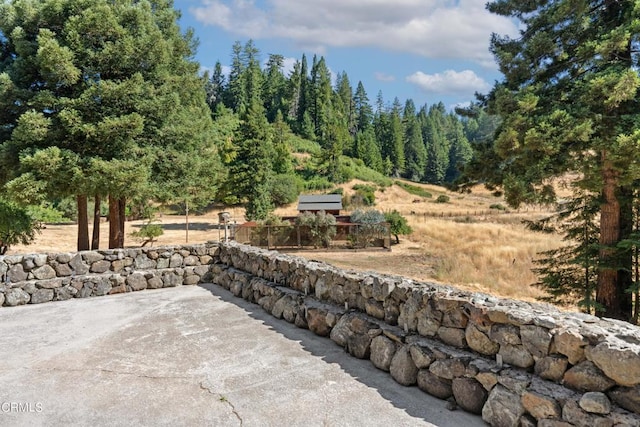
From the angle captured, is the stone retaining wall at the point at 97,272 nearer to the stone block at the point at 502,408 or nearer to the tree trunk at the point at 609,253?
the stone block at the point at 502,408

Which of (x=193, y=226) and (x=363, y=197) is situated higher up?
(x=363, y=197)

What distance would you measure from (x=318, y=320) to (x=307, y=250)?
18703mm

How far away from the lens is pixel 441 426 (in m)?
3.78

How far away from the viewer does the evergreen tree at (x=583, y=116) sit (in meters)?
8.08

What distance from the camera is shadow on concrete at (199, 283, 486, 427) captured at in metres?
3.95

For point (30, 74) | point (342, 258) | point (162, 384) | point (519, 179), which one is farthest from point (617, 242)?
point (30, 74)

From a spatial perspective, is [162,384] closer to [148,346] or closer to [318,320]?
[148,346]

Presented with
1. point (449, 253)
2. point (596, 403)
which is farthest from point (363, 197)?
point (596, 403)

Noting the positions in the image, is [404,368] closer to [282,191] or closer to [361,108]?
[282,191]

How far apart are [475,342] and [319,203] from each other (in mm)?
29748

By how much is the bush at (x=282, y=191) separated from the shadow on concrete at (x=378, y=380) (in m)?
42.2

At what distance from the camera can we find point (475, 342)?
425 centimetres

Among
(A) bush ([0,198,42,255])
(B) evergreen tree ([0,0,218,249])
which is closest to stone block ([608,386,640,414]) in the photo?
(B) evergreen tree ([0,0,218,249])

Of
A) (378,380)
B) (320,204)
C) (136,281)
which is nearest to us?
(378,380)
